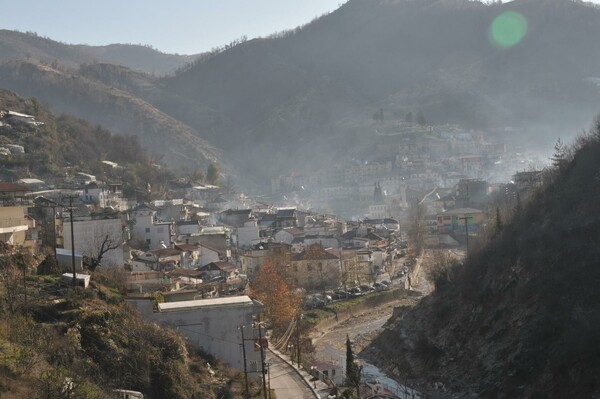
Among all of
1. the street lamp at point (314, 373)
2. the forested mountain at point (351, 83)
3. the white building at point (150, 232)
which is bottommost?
the street lamp at point (314, 373)

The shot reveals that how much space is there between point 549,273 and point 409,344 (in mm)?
5521

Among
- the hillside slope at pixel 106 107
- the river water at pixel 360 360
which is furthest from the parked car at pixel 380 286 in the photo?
the hillside slope at pixel 106 107

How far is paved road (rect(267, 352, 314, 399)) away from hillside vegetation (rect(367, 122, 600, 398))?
3994mm

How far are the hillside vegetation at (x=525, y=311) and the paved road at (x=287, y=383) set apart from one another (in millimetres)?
3994

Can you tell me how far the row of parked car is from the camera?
1198 inches

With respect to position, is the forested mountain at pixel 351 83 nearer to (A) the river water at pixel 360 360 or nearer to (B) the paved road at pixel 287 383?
(A) the river water at pixel 360 360

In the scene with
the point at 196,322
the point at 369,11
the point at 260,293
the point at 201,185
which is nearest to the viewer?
the point at 196,322

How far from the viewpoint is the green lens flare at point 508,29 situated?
474ft

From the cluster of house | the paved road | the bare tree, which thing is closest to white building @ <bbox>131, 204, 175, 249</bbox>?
the bare tree

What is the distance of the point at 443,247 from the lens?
46.4 metres

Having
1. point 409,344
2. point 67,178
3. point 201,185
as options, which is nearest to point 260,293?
point 409,344

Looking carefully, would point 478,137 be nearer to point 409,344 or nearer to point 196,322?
point 409,344

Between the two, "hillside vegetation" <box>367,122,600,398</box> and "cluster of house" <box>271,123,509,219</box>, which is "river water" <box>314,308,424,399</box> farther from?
"cluster of house" <box>271,123,509,219</box>

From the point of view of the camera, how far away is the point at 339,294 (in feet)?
107
